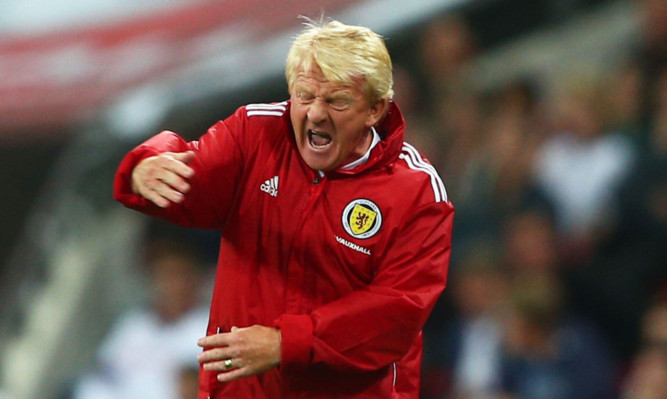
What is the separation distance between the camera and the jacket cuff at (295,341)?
192 cm

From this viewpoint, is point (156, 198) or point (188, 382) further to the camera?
point (188, 382)

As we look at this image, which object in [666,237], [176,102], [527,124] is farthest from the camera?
[176,102]

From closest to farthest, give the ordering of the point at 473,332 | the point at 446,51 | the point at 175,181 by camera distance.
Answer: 1. the point at 175,181
2. the point at 473,332
3. the point at 446,51

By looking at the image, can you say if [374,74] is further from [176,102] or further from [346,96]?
[176,102]

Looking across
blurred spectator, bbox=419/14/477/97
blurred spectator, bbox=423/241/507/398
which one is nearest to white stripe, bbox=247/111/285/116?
blurred spectator, bbox=423/241/507/398

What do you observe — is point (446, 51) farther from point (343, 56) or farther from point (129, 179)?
point (129, 179)

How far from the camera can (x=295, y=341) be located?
1.93 meters

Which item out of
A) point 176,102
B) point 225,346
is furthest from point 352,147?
point 176,102

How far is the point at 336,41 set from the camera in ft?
6.41

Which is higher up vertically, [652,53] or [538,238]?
[652,53]

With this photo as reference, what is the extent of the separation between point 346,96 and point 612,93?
2591mm

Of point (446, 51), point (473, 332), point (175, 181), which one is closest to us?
point (175, 181)

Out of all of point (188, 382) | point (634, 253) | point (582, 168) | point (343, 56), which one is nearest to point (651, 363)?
point (634, 253)

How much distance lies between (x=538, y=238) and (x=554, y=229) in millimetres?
84
